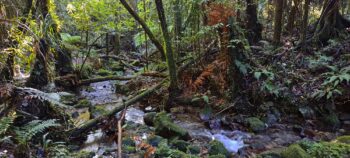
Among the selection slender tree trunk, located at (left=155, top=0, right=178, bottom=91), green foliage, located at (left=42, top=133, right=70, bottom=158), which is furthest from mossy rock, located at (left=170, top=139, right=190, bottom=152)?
slender tree trunk, located at (left=155, top=0, right=178, bottom=91)

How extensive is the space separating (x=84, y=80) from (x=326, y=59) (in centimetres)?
698

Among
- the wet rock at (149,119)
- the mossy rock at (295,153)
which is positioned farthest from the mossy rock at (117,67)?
the mossy rock at (295,153)

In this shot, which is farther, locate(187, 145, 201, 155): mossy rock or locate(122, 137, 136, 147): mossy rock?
locate(122, 137, 136, 147): mossy rock

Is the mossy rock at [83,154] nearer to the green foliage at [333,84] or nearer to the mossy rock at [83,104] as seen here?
the mossy rock at [83,104]

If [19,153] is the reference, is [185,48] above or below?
above

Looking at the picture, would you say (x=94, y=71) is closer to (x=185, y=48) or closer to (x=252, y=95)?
(x=185, y=48)

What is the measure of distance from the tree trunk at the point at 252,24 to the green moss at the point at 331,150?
526 cm

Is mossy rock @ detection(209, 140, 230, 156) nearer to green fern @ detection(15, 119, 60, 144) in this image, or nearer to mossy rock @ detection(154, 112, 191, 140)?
mossy rock @ detection(154, 112, 191, 140)

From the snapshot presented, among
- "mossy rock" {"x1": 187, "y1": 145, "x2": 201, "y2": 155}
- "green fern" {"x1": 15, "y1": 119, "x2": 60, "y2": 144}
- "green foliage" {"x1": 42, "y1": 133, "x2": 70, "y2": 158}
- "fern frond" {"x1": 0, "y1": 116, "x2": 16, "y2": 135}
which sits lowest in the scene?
"mossy rock" {"x1": 187, "y1": 145, "x2": 201, "y2": 155}

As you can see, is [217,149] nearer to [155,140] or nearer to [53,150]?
[155,140]

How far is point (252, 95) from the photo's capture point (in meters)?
6.75

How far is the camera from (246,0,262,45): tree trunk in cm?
898

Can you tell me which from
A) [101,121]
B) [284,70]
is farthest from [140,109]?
[284,70]

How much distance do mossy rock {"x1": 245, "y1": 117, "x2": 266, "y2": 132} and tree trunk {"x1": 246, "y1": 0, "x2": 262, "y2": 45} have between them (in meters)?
3.55
